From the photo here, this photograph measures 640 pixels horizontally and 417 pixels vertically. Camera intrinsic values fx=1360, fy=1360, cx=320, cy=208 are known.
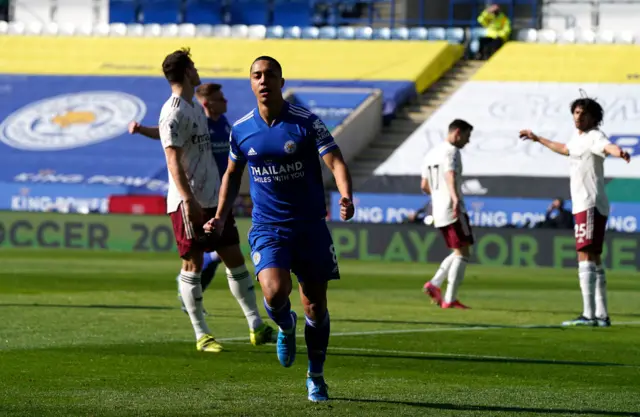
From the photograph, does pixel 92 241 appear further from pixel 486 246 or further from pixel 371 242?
pixel 486 246

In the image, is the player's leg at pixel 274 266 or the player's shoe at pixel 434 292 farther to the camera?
the player's shoe at pixel 434 292

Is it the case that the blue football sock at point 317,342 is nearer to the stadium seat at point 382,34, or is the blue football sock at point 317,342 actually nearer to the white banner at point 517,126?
the white banner at point 517,126

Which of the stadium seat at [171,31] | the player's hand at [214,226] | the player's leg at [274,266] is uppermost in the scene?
the stadium seat at [171,31]

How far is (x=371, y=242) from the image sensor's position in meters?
24.9

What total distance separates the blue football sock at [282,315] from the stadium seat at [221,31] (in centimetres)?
3329

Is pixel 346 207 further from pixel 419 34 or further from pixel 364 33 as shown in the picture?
pixel 364 33

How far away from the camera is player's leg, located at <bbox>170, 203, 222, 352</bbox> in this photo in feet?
33.0

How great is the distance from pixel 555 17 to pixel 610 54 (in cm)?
425

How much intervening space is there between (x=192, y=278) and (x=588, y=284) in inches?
169

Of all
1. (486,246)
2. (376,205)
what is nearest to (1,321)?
(486,246)

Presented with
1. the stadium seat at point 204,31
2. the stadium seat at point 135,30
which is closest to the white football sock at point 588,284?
the stadium seat at point 204,31

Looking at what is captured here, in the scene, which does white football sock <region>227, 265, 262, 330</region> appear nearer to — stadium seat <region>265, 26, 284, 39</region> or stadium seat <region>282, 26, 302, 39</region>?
stadium seat <region>282, 26, 302, 39</region>

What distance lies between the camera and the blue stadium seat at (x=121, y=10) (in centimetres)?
4344

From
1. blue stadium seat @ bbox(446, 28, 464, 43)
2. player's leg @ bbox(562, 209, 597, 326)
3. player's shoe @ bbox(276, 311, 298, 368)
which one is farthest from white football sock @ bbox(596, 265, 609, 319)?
blue stadium seat @ bbox(446, 28, 464, 43)
